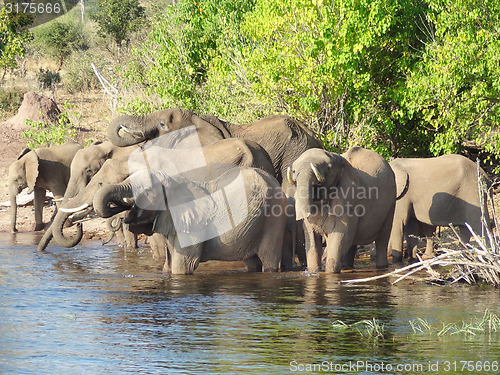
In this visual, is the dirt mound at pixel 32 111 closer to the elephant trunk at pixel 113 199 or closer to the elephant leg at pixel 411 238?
the elephant leg at pixel 411 238

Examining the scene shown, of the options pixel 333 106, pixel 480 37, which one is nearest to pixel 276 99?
pixel 333 106

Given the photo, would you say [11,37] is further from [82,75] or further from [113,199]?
[113,199]

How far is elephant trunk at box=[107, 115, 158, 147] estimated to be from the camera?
12.9m

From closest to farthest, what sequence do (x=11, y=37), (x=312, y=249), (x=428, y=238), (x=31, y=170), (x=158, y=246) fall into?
(x=312, y=249) < (x=158, y=246) < (x=428, y=238) < (x=31, y=170) < (x=11, y=37)

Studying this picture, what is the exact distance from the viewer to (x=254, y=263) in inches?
425

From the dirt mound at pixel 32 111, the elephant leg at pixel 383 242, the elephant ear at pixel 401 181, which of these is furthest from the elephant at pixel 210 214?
the dirt mound at pixel 32 111

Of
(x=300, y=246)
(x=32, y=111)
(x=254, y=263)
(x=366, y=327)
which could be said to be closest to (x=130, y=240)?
(x=300, y=246)

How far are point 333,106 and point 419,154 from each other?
2927 millimetres

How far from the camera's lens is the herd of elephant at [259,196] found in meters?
10.0

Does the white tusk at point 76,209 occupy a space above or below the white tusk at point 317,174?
below

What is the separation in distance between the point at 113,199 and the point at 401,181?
488cm

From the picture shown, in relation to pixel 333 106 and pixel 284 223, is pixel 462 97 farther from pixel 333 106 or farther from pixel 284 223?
pixel 284 223

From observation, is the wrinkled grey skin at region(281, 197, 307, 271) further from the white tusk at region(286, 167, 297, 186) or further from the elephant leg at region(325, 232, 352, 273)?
the elephant leg at region(325, 232, 352, 273)

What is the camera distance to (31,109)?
23188mm
